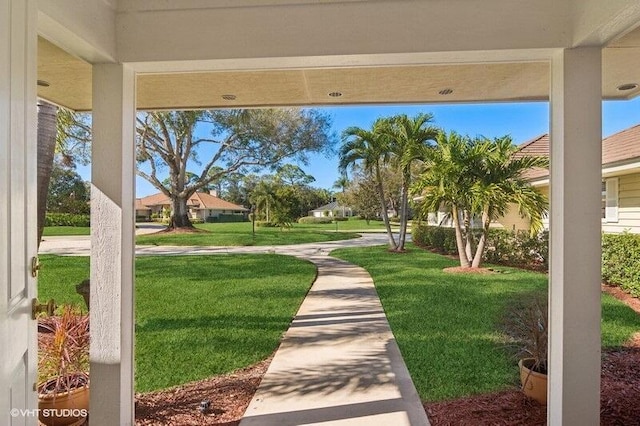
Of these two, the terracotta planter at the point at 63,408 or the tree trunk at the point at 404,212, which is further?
the tree trunk at the point at 404,212

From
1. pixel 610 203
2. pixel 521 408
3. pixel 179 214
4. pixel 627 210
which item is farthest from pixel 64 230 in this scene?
pixel 627 210

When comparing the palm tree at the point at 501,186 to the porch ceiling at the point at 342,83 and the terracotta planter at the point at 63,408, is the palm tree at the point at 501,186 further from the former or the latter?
the terracotta planter at the point at 63,408

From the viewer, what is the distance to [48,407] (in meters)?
2.10

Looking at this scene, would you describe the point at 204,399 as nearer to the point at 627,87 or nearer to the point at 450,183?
the point at 450,183

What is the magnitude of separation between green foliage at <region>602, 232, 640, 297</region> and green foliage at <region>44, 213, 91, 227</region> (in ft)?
15.4

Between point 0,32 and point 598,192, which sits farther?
point 598,192

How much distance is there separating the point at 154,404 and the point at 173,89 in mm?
2226

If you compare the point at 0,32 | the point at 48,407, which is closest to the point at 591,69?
the point at 0,32

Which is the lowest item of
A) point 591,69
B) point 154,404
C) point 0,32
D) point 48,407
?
point 154,404

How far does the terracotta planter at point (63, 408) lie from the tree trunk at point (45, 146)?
4.74ft

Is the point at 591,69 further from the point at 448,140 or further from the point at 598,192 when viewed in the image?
the point at 448,140

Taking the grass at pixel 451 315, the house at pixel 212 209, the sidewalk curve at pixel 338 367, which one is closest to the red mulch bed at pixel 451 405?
the sidewalk curve at pixel 338 367

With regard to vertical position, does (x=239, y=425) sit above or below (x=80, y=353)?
below

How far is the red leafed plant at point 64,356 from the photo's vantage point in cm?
219
